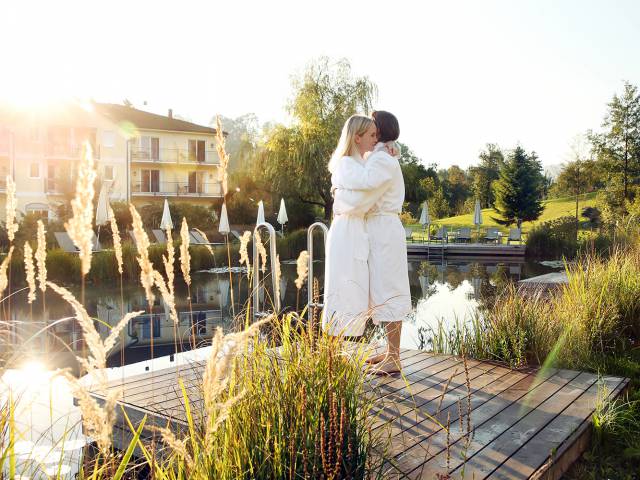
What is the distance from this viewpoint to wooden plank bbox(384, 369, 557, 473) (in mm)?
2387

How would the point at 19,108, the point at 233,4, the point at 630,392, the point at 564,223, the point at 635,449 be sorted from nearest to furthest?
1. the point at 635,449
2. the point at 630,392
3. the point at 233,4
4. the point at 564,223
5. the point at 19,108

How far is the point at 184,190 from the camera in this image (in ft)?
109

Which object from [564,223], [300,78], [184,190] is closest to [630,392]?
[564,223]

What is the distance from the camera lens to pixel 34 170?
29828 millimetres

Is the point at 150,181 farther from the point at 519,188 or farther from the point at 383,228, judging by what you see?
the point at 383,228

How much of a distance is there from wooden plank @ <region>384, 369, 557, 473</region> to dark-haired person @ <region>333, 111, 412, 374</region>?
2.07ft

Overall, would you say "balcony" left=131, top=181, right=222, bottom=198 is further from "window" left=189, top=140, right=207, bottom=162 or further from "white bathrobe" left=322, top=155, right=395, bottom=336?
"white bathrobe" left=322, top=155, right=395, bottom=336

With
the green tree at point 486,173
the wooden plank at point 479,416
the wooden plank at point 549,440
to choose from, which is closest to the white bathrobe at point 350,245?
the wooden plank at point 479,416

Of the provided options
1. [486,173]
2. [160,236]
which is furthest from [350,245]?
[486,173]

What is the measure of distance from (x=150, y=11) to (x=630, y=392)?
5.46m

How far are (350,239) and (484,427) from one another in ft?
4.40

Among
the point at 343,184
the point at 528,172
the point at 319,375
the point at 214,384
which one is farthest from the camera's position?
the point at 528,172

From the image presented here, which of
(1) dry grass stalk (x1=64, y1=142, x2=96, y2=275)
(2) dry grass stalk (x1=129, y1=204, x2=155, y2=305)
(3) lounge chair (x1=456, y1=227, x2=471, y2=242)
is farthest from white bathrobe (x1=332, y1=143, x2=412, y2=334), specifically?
(3) lounge chair (x1=456, y1=227, x2=471, y2=242)

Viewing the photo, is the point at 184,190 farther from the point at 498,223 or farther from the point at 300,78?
the point at 498,223
